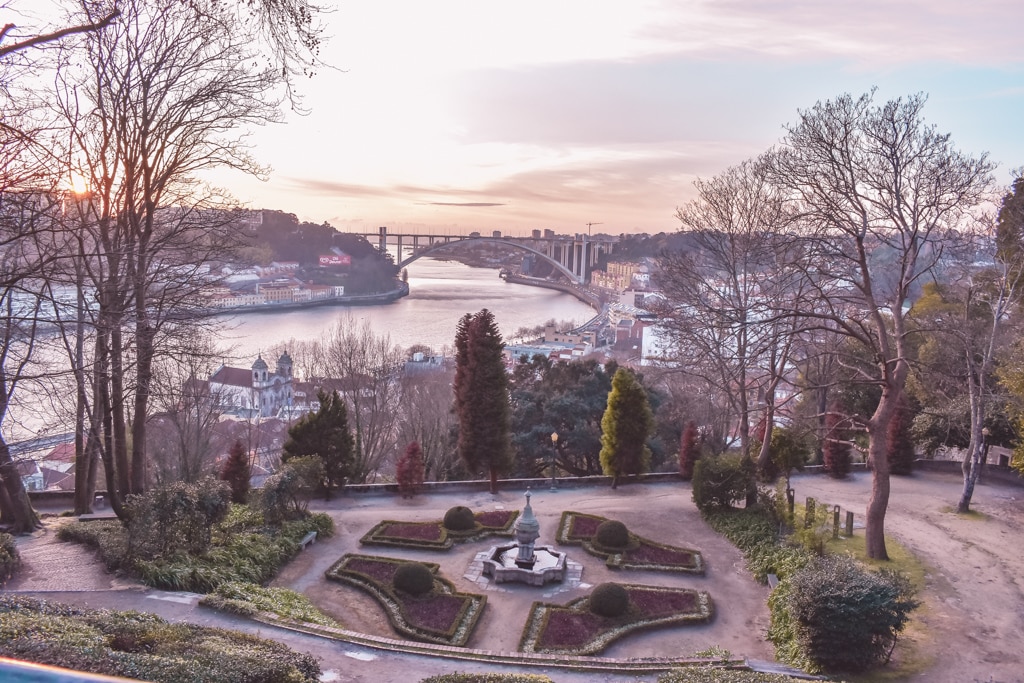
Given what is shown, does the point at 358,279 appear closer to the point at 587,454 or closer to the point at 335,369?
the point at 335,369

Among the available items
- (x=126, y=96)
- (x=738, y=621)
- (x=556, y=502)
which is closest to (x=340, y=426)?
(x=556, y=502)

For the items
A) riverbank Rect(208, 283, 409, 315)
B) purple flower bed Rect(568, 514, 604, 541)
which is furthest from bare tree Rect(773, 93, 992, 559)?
riverbank Rect(208, 283, 409, 315)

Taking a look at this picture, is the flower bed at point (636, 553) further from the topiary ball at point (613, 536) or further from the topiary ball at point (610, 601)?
the topiary ball at point (610, 601)

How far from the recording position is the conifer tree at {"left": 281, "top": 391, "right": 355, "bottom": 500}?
1369 centimetres

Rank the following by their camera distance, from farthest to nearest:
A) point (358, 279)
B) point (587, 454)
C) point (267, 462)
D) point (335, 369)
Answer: point (358, 279) → point (267, 462) → point (335, 369) → point (587, 454)

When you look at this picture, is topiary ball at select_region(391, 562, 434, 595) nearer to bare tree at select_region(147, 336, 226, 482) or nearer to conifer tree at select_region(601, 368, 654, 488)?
conifer tree at select_region(601, 368, 654, 488)

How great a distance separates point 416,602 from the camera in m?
9.33

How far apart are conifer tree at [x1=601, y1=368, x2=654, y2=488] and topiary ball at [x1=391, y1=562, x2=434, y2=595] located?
6.28 m

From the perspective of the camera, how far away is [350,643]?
7.20m

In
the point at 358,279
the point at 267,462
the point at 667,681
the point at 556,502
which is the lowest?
the point at 267,462

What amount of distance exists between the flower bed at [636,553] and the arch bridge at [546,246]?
148 feet

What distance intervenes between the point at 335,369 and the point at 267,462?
4.65 m

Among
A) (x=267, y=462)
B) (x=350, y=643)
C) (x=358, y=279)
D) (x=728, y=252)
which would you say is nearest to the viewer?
(x=350, y=643)

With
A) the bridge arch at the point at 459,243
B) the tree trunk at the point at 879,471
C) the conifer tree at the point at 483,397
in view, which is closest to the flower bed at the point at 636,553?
the tree trunk at the point at 879,471
